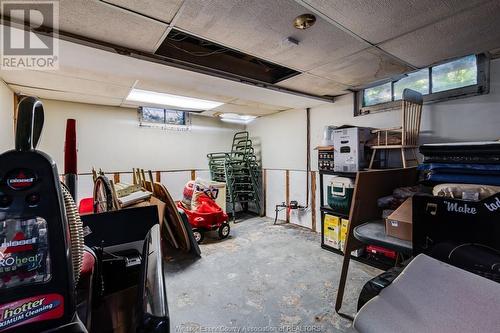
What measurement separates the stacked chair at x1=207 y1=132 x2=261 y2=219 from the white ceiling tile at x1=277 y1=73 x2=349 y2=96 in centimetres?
204

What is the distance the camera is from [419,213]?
1187mm

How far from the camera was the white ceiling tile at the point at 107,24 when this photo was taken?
148 cm

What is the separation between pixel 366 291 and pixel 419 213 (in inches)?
18.6

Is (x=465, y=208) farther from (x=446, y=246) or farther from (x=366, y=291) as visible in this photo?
(x=366, y=291)

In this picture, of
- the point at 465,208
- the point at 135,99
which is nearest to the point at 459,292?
the point at 465,208

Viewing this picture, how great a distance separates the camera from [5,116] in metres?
2.78

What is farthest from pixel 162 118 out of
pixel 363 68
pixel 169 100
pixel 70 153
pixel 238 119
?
pixel 70 153

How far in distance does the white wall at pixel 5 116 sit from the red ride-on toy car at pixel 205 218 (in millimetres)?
2254

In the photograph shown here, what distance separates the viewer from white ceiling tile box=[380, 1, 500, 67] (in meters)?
1.65

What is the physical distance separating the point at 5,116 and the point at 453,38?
4531 millimetres

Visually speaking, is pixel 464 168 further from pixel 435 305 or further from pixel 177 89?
pixel 177 89

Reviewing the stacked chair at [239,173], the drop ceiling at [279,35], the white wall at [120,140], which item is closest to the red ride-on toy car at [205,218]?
the stacked chair at [239,173]

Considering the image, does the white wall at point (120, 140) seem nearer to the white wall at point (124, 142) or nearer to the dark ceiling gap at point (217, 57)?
the white wall at point (124, 142)

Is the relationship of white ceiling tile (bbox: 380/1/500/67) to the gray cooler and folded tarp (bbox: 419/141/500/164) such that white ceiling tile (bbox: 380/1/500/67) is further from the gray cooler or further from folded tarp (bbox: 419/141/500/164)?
the gray cooler
